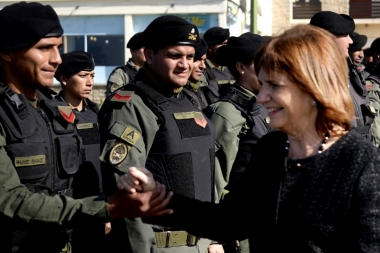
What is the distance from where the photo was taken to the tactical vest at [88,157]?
447 cm

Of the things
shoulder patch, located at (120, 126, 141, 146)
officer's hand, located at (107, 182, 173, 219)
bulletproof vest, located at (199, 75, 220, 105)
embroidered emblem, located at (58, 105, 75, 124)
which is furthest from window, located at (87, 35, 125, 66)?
officer's hand, located at (107, 182, 173, 219)

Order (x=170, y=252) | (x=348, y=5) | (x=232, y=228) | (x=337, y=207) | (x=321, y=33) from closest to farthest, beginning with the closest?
(x=337, y=207) → (x=321, y=33) → (x=232, y=228) → (x=170, y=252) → (x=348, y=5)

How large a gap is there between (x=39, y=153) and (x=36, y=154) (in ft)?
0.09

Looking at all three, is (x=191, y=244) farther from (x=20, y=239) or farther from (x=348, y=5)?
(x=348, y=5)

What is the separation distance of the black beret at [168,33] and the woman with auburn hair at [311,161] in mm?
1731

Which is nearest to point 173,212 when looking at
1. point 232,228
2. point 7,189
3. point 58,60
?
point 232,228

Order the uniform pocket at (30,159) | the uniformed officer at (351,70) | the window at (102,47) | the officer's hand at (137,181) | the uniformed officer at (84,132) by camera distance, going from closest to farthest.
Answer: the officer's hand at (137,181) → the uniform pocket at (30,159) → the uniformed officer at (84,132) → the uniformed officer at (351,70) → the window at (102,47)

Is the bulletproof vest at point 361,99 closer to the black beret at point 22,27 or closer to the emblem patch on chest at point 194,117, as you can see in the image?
the emblem patch on chest at point 194,117

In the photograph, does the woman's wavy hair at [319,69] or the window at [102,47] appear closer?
the woman's wavy hair at [319,69]

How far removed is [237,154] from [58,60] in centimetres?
193

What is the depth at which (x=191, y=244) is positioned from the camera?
476 centimetres

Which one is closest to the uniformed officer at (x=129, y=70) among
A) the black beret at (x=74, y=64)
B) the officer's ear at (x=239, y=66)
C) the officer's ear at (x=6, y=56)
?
the black beret at (x=74, y=64)

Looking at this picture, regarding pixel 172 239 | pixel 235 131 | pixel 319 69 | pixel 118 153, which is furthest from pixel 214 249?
pixel 319 69

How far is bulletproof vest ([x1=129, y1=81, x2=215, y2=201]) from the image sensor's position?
15.1ft
